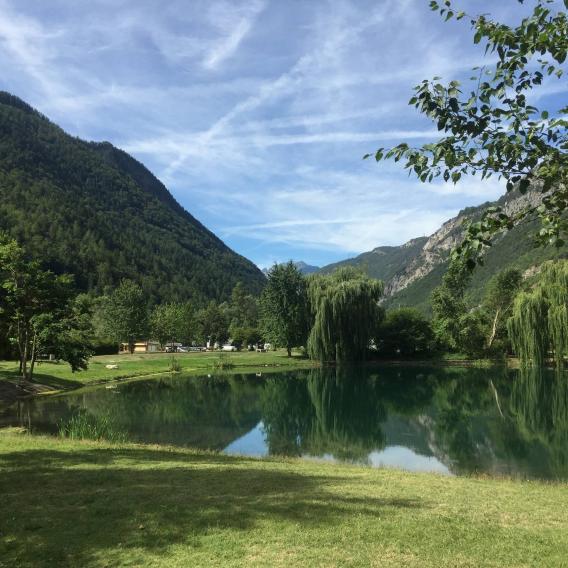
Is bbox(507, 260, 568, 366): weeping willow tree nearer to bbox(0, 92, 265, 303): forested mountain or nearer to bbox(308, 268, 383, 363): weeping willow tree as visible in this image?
bbox(308, 268, 383, 363): weeping willow tree

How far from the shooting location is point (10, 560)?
5223 millimetres

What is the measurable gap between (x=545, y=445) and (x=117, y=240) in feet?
538

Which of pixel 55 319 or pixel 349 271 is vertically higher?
pixel 349 271

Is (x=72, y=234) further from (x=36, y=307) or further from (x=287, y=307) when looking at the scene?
(x=36, y=307)

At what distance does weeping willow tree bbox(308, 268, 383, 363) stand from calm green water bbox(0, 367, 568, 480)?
11.9 m

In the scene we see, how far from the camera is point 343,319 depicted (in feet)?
179

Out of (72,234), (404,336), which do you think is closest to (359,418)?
(404,336)

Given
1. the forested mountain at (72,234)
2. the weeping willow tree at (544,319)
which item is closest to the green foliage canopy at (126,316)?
the weeping willow tree at (544,319)

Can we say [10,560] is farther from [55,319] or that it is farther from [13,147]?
[13,147]

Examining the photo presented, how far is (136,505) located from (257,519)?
70.1 inches

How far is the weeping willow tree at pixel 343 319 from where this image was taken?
5384 cm

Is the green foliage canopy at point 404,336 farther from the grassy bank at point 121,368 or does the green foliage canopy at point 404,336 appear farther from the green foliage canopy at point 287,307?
the grassy bank at point 121,368

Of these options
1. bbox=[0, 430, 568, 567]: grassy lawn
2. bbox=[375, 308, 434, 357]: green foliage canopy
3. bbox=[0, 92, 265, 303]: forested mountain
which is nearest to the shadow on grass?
bbox=[0, 430, 568, 567]: grassy lawn

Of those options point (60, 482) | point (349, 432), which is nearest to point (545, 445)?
point (349, 432)
